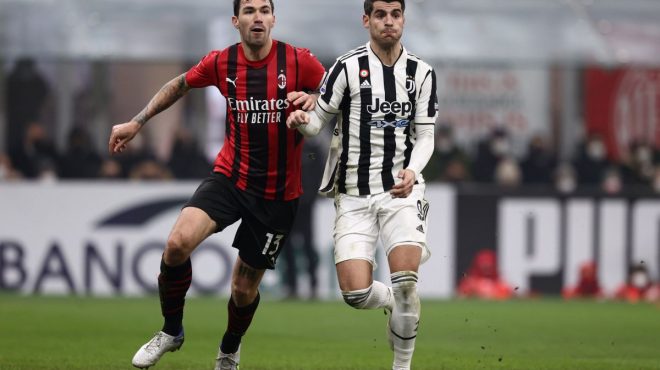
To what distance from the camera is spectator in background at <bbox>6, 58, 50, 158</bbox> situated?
18609 mm

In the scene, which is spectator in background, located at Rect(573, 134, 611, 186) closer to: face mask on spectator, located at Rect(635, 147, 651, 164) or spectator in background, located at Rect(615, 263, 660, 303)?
face mask on spectator, located at Rect(635, 147, 651, 164)

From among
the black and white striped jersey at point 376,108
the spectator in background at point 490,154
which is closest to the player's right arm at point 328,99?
the black and white striped jersey at point 376,108

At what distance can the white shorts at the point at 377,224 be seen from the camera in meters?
8.17

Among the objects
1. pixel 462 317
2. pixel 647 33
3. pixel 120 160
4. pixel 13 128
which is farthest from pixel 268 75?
pixel 647 33

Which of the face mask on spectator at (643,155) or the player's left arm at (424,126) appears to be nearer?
the player's left arm at (424,126)

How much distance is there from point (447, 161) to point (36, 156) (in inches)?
226

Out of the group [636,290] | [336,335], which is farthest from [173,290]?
[636,290]

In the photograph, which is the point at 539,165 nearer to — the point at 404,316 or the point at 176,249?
the point at 404,316

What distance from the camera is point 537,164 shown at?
18.8m

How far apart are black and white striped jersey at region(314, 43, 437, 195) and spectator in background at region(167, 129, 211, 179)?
950 cm

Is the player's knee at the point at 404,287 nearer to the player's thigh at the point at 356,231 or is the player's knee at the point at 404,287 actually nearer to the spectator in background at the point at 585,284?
the player's thigh at the point at 356,231

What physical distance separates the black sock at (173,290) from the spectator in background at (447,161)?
9.66 meters

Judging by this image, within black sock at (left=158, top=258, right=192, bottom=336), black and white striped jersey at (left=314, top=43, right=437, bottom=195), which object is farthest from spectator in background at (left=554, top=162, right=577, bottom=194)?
black sock at (left=158, top=258, right=192, bottom=336)

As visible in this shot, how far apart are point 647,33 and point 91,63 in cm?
834
